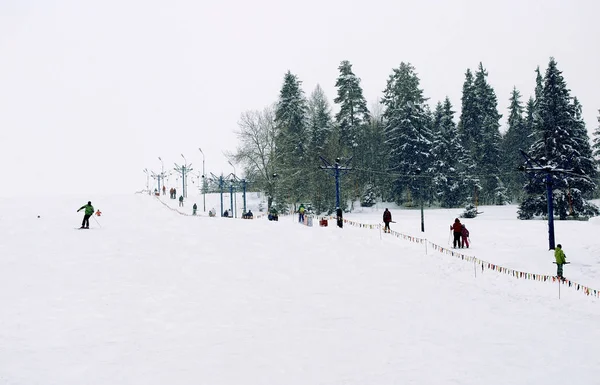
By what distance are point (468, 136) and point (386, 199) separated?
1586 cm

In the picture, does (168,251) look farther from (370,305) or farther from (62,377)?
(62,377)

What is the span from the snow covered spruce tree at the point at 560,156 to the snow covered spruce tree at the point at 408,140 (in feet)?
50.3

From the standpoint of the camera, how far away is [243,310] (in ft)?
46.7

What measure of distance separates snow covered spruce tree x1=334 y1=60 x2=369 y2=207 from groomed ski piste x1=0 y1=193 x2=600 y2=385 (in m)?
36.1

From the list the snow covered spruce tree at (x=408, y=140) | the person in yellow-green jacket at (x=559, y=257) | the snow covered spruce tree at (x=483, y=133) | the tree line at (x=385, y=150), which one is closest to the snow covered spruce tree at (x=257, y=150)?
the tree line at (x=385, y=150)

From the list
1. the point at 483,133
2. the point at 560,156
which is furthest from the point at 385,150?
the point at 560,156

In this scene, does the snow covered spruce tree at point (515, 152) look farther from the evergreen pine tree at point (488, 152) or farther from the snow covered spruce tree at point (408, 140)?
the snow covered spruce tree at point (408, 140)

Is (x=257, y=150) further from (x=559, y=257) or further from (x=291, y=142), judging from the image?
(x=559, y=257)

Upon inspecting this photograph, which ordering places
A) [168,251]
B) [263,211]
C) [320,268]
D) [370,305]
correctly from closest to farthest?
[370,305] → [320,268] → [168,251] → [263,211]

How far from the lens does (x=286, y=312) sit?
46.6 feet

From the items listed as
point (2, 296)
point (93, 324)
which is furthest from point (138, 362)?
point (2, 296)

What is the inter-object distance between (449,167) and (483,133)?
1104 centimetres

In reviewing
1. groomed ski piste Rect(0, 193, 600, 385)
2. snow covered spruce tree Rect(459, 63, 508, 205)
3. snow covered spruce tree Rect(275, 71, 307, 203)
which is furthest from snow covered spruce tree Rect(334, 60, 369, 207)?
groomed ski piste Rect(0, 193, 600, 385)

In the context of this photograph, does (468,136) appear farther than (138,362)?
Yes
